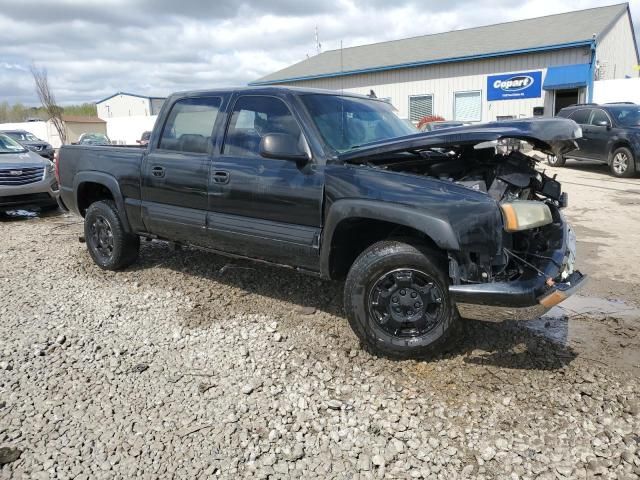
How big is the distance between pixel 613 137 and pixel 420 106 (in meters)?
13.3

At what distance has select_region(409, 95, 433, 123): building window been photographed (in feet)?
83.5

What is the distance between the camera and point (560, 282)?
3445 mm

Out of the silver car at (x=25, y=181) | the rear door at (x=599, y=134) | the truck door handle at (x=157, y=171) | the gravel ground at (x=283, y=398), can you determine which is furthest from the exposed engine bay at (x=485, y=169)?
the rear door at (x=599, y=134)

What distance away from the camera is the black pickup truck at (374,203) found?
3.27 meters

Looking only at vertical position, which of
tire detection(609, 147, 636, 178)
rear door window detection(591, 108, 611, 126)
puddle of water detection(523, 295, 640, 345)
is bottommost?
puddle of water detection(523, 295, 640, 345)

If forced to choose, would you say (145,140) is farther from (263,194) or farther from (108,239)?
(263,194)

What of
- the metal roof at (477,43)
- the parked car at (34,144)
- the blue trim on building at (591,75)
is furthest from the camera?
the metal roof at (477,43)

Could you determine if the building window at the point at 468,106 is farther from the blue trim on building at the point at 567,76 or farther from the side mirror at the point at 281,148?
the side mirror at the point at 281,148

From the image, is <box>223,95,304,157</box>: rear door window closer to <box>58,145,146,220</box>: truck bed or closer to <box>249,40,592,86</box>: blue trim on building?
<box>58,145,146,220</box>: truck bed

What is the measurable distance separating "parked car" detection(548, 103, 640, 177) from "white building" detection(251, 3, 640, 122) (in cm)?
710

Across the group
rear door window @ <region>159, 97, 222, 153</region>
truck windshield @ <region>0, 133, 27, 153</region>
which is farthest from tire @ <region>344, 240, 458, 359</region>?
truck windshield @ <region>0, 133, 27, 153</region>

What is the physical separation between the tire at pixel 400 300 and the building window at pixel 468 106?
69.6ft

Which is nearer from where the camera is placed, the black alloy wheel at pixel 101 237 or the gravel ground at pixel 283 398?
the gravel ground at pixel 283 398

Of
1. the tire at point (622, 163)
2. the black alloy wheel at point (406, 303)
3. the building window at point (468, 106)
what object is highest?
the building window at point (468, 106)
